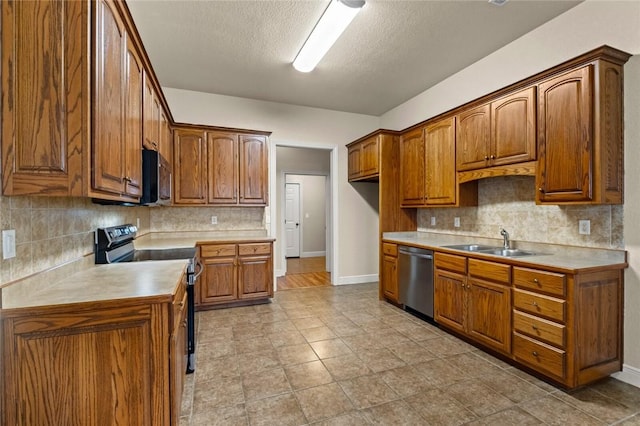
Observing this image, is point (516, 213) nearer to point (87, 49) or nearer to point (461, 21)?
point (461, 21)

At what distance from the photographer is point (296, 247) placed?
790 centimetres

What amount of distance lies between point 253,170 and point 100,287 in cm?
288

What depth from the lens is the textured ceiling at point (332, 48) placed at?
2.52m

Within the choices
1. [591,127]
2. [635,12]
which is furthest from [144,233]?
[635,12]

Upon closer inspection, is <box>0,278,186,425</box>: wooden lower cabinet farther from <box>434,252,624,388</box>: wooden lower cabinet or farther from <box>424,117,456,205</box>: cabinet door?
<box>424,117,456,205</box>: cabinet door

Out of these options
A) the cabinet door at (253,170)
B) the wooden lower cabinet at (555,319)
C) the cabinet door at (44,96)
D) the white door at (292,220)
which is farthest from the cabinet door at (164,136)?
the white door at (292,220)

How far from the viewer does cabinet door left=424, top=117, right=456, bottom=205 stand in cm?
337

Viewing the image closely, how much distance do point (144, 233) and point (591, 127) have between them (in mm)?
4373

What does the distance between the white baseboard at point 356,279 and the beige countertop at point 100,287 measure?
10.8 feet

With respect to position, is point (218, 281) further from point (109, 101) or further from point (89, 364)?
point (109, 101)

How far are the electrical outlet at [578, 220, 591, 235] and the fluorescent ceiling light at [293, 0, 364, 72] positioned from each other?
2.42m

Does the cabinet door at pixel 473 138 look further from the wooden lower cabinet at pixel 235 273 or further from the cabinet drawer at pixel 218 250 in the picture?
the cabinet drawer at pixel 218 250

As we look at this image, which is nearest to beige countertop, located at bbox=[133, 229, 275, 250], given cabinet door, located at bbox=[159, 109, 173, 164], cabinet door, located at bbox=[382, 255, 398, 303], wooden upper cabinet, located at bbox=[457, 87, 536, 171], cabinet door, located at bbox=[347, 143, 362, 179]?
cabinet door, located at bbox=[159, 109, 173, 164]

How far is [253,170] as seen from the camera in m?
4.20
